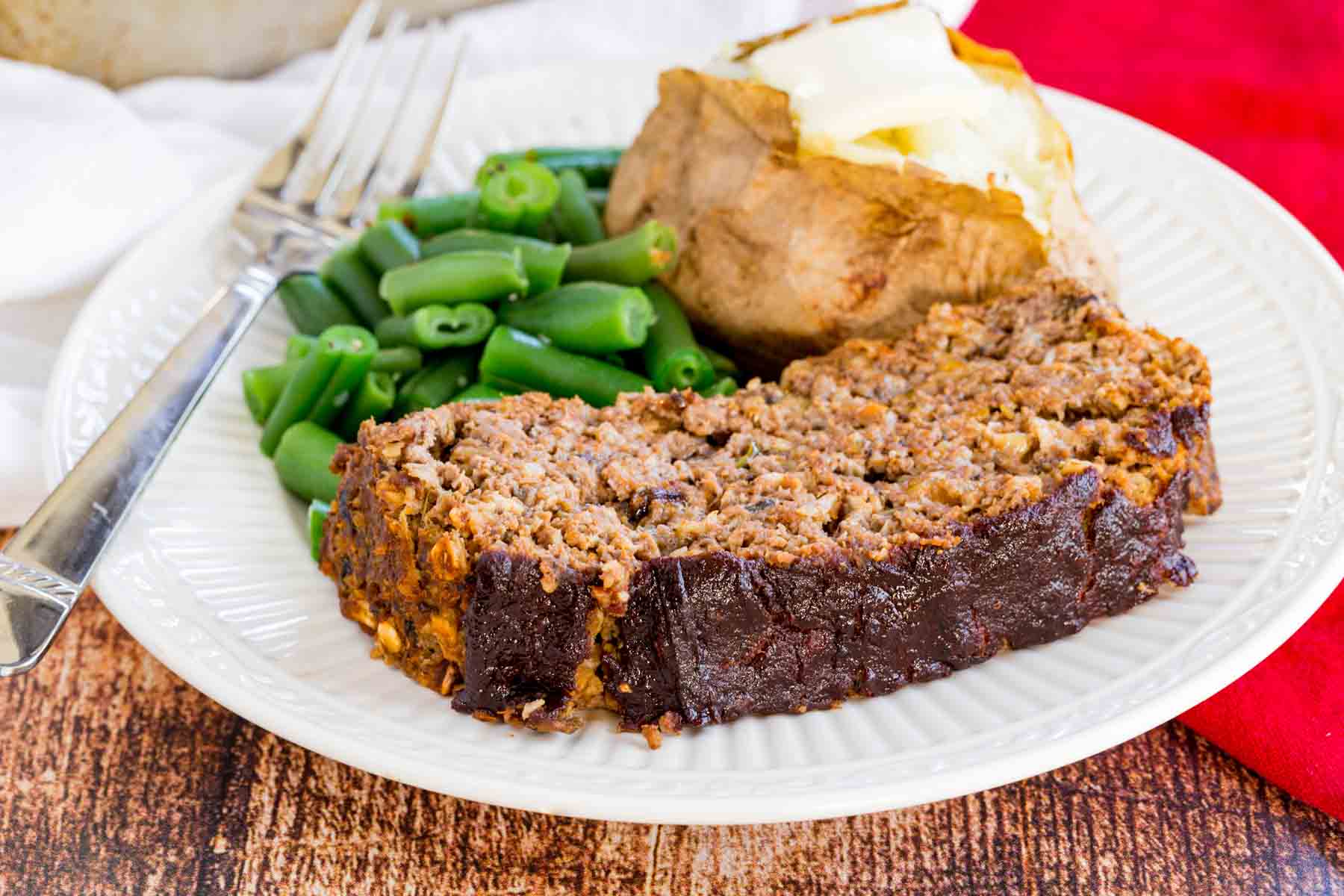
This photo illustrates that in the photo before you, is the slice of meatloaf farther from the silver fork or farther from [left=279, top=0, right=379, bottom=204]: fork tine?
[left=279, top=0, right=379, bottom=204]: fork tine

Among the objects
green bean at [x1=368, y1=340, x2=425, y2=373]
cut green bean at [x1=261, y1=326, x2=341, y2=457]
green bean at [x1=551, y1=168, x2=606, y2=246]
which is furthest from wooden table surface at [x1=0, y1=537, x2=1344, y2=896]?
green bean at [x1=551, y1=168, x2=606, y2=246]

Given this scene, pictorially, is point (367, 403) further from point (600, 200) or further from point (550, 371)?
point (600, 200)

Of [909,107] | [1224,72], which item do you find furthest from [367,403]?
[1224,72]

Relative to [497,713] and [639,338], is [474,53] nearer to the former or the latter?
[639,338]

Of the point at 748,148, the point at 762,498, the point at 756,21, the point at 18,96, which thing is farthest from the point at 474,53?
the point at 762,498

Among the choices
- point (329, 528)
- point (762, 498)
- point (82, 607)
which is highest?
point (762, 498)

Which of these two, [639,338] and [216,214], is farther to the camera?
[216,214]

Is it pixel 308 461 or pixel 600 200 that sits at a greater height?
pixel 600 200
